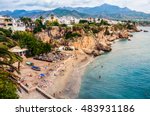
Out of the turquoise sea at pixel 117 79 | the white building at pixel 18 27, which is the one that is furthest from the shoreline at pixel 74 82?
the white building at pixel 18 27

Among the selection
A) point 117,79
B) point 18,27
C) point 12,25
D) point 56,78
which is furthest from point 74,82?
point 12,25

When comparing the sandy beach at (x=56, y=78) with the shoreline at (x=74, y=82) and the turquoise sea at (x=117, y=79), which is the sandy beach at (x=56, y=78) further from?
the turquoise sea at (x=117, y=79)

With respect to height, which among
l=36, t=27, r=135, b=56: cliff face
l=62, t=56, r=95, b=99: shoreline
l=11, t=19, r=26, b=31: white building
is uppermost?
l=11, t=19, r=26, b=31: white building

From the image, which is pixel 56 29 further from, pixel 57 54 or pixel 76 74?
pixel 76 74

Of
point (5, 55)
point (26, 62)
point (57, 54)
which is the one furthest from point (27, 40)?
point (5, 55)

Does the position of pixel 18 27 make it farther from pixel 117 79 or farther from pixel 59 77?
pixel 117 79

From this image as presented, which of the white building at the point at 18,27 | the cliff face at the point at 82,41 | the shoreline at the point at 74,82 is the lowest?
the shoreline at the point at 74,82

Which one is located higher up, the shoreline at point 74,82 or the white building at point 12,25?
the white building at point 12,25

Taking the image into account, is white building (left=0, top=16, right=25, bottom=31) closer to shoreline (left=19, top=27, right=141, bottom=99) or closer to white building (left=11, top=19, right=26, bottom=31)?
white building (left=11, top=19, right=26, bottom=31)

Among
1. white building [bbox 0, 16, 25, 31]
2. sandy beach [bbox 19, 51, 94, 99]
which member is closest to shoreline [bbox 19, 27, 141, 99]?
sandy beach [bbox 19, 51, 94, 99]

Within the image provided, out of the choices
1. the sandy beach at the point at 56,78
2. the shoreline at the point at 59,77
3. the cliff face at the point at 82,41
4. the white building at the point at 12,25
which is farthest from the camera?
the white building at the point at 12,25
